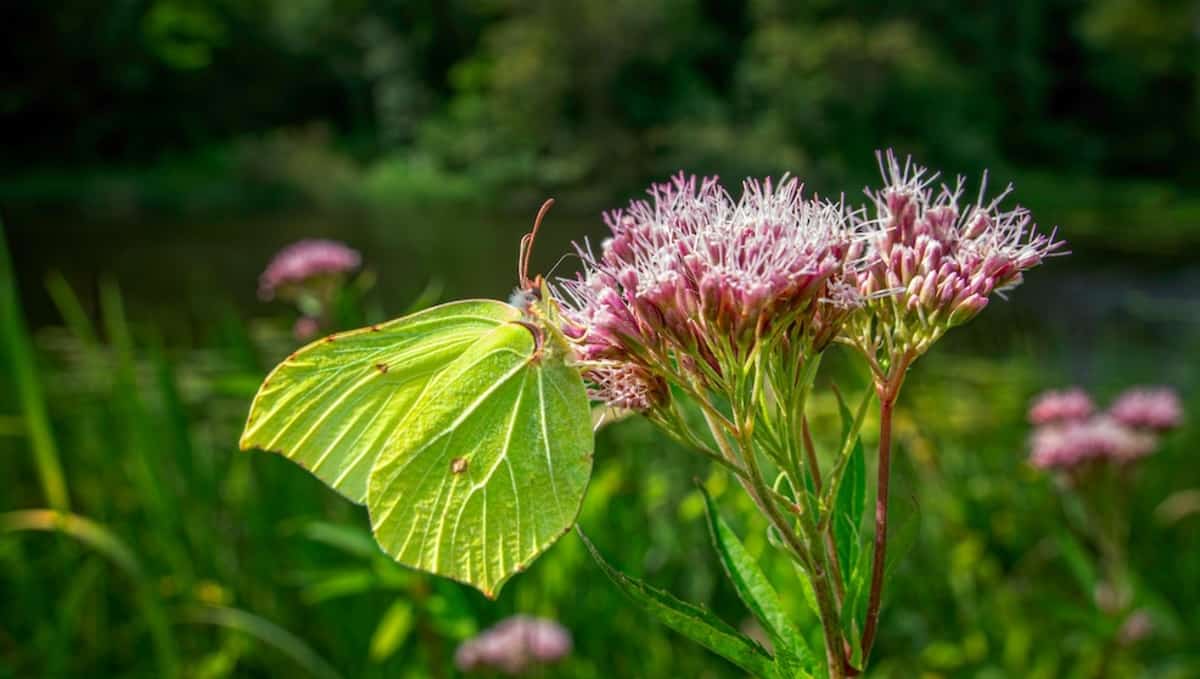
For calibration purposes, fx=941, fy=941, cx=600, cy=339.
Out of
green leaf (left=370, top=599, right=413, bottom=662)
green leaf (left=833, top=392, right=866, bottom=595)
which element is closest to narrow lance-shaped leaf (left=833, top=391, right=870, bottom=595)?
green leaf (left=833, top=392, right=866, bottom=595)

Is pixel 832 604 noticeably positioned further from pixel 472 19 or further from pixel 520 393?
pixel 472 19

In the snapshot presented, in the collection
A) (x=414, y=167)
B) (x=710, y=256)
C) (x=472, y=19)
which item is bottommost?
(x=710, y=256)

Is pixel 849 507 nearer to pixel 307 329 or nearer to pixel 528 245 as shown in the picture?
pixel 528 245

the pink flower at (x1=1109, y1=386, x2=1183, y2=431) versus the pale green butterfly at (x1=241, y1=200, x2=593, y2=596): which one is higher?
the pink flower at (x1=1109, y1=386, x2=1183, y2=431)

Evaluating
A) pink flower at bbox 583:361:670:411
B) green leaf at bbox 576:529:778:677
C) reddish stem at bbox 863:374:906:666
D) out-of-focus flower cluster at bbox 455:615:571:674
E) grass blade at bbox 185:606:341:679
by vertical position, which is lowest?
grass blade at bbox 185:606:341:679

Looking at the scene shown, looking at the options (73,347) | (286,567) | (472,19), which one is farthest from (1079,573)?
(472,19)

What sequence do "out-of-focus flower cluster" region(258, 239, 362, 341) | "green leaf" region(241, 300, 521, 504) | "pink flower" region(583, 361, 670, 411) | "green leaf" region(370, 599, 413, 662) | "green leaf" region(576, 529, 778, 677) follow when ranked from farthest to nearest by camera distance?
1. "out-of-focus flower cluster" region(258, 239, 362, 341)
2. "green leaf" region(370, 599, 413, 662)
3. "green leaf" region(241, 300, 521, 504)
4. "pink flower" region(583, 361, 670, 411)
5. "green leaf" region(576, 529, 778, 677)

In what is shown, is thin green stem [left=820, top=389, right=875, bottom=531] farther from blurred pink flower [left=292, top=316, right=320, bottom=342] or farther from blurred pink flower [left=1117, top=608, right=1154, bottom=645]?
blurred pink flower [left=1117, top=608, right=1154, bottom=645]
